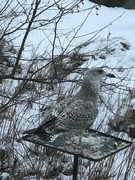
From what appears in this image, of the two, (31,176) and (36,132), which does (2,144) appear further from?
(36,132)

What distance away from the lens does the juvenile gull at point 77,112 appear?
2.86 meters

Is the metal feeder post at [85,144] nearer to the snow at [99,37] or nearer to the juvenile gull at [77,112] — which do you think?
the juvenile gull at [77,112]

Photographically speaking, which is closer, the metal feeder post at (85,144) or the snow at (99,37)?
the metal feeder post at (85,144)

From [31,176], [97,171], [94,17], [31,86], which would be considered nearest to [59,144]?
[97,171]

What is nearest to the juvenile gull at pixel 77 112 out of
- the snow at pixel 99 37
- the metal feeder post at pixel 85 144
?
the metal feeder post at pixel 85 144

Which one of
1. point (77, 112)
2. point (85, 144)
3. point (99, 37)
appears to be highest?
point (99, 37)

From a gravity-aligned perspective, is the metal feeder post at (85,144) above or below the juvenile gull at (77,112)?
below

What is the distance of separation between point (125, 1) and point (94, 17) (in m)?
0.80

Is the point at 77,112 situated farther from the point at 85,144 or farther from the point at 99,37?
the point at 99,37

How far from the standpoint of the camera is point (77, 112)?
290 cm

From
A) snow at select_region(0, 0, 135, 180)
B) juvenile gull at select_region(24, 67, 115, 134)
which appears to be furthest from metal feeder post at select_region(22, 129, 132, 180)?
snow at select_region(0, 0, 135, 180)

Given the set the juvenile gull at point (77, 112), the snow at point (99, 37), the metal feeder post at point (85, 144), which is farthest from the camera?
the snow at point (99, 37)

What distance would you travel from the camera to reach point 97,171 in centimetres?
372

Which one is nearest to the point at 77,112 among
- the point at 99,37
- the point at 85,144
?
the point at 85,144
